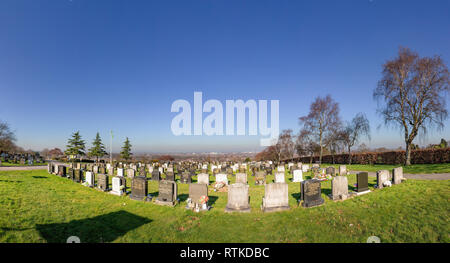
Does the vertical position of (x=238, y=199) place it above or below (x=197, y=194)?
above

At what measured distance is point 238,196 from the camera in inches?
284

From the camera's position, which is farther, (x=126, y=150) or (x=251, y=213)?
(x=126, y=150)

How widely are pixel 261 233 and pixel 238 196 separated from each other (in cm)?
221

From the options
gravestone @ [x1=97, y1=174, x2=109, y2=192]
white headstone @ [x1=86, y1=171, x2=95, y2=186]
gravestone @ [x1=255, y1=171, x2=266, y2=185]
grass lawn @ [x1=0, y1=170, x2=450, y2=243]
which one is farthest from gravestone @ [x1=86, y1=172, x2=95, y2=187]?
gravestone @ [x1=255, y1=171, x2=266, y2=185]

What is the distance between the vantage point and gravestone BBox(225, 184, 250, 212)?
7145 millimetres

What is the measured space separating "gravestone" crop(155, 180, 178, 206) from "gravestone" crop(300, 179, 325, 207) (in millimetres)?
5982

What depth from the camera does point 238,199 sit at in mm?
7188

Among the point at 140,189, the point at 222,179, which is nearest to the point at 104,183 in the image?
the point at 140,189

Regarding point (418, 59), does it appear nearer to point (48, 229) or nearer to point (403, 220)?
point (403, 220)

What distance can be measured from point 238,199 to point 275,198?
5.18 feet

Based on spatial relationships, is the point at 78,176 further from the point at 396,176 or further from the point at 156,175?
the point at 396,176
